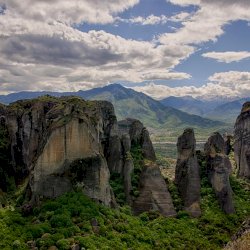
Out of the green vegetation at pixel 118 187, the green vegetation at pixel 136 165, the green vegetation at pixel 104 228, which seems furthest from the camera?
the green vegetation at pixel 136 165

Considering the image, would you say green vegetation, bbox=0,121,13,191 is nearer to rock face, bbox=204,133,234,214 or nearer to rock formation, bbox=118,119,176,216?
rock formation, bbox=118,119,176,216

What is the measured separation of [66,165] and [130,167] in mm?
20960

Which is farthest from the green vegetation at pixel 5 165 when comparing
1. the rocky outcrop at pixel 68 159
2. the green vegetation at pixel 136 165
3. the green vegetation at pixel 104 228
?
the green vegetation at pixel 104 228

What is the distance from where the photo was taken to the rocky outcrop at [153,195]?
264ft

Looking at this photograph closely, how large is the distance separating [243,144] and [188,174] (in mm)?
31120

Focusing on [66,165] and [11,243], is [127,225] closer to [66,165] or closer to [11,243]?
[66,165]

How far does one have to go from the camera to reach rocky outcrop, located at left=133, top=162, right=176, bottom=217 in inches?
3164

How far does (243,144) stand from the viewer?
115 m

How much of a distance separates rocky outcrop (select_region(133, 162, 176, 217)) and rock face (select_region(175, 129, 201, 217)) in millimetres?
4545

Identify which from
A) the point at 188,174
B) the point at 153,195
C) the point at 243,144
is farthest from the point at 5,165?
the point at 243,144

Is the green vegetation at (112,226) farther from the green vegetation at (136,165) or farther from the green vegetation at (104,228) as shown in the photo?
the green vegetation at (136,165)

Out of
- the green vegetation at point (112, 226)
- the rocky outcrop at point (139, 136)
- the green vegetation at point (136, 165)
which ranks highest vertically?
the rocky outcrop at point (139, 136)

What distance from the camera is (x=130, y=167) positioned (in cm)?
8331

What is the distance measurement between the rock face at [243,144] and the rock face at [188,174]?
23.8m
